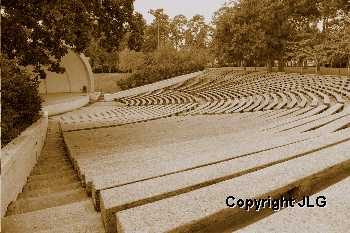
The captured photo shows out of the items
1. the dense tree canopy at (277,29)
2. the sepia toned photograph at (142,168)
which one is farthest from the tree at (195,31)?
the sepia toned photograph at (142,168)

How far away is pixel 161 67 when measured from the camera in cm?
4466

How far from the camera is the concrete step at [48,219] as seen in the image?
10.9ft

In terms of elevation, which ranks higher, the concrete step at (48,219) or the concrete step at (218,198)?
the concrete step at (218,198)

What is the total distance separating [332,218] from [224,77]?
37876 millimetres

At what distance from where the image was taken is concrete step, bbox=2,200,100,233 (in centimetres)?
332

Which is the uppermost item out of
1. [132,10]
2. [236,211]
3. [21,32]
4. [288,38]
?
[288,38]

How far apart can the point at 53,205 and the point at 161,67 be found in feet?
135

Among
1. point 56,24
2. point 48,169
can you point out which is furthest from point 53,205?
point 56,24

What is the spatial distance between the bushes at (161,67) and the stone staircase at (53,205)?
35891 mm

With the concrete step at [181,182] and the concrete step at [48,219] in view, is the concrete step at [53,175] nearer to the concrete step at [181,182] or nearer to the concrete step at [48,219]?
the concrete step at [48,219]

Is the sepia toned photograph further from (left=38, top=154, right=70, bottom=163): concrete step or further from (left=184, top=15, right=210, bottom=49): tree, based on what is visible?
(left=184, top=15, right=210, bottom=49): tree

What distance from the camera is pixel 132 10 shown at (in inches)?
380

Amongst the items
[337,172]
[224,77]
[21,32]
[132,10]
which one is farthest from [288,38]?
[337,172]

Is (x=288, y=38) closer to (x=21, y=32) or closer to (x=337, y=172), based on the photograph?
(x=21, y=32)
